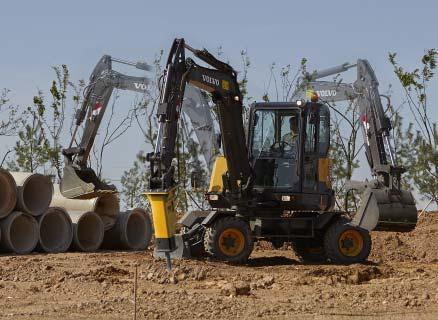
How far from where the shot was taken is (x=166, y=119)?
46.7ft

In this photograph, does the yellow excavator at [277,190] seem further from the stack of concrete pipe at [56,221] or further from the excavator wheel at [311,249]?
the stack of concrete pipe at [56,221]

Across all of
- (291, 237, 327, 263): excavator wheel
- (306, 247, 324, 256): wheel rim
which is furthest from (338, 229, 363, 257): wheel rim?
(306, 247, 324, 256): wheel rim

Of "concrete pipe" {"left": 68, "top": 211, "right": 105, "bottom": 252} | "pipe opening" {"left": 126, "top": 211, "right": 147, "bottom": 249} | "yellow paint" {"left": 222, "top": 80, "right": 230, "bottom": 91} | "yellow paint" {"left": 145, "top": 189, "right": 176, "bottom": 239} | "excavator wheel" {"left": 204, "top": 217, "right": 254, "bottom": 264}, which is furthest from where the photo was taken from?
"pipe opening" {"left": 126, "top": 211, "right": 147, "bottom": 249}

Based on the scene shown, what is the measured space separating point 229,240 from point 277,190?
1.35m

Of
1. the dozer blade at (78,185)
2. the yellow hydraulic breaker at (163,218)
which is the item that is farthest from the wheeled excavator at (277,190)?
the yellow hydraulic breaker at (163,218)

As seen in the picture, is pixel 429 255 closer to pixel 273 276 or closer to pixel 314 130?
pixel 314 130

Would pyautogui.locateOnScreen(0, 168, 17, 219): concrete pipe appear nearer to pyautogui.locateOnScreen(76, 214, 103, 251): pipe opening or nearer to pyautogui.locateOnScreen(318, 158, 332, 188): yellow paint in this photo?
pyautogui.locateOnScreen(76, 214, 103, 251): pipe opening

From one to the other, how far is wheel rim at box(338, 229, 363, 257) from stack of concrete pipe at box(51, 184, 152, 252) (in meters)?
6.38

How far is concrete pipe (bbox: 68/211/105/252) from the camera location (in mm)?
20469

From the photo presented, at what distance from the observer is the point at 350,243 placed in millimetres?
16906

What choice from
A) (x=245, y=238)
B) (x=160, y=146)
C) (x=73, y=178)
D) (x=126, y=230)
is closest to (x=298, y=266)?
(x=245, y=238)

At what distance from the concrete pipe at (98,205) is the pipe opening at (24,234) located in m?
1.38

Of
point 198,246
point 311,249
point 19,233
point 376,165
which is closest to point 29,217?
point 19,233

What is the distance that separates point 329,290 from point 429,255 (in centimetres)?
965
